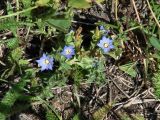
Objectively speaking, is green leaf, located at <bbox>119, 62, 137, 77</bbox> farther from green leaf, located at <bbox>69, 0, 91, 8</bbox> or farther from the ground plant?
green leaf, located at <bbox>69, 0, 91, 8</bbox>

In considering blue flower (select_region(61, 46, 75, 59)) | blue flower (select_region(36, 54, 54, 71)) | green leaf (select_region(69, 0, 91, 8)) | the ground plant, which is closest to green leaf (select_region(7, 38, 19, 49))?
the ground plant

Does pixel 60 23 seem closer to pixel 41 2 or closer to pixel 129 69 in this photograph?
pixel 41 2

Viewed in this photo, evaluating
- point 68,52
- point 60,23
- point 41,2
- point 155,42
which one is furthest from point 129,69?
point 41,2

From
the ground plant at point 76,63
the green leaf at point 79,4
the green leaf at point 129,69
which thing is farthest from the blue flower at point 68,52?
the green leaf at point 129,69

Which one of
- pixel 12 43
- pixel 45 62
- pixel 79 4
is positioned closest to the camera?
pixel 79 4

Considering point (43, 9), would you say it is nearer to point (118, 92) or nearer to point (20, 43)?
point (20, 43)

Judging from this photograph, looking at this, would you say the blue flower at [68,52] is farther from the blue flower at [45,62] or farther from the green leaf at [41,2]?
the green leaf at [41,2]

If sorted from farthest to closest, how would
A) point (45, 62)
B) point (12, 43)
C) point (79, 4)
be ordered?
point (12, 43) < point (45, 62) < point (79, 4)
